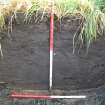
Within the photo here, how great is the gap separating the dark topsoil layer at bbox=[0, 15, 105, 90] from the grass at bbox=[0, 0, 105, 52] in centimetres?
7

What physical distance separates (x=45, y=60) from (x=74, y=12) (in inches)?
20.1

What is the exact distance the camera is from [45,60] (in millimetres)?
2867

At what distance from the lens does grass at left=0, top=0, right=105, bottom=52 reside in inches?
110

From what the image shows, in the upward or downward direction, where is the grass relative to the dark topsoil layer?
upward

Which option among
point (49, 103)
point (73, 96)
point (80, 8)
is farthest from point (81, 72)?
point (80, 8)

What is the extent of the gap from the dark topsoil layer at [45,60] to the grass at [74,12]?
7 cm

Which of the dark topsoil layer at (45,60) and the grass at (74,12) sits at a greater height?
the grass at (74,12)

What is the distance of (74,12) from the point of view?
9.32 ft

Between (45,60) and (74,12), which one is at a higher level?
(74,12)

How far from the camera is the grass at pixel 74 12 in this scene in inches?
110

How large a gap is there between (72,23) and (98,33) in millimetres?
257

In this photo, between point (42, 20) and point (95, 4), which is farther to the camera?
point (95, 4)

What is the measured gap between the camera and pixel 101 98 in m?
2.88

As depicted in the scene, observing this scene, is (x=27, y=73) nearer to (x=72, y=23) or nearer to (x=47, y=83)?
(x=47, y=83)
